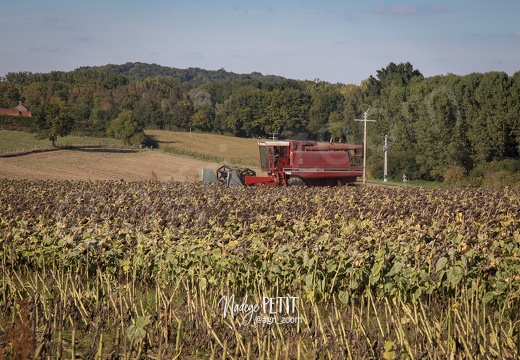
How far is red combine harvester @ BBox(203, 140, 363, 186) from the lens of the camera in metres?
34.9

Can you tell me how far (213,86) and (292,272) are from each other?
14515 cm

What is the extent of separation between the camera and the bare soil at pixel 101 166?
177 ft

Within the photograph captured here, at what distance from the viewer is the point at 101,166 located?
63344mm

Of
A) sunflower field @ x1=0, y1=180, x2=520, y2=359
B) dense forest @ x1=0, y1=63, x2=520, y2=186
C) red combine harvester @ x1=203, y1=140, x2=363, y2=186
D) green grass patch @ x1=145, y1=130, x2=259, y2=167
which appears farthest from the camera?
green grass patch @ x1=145, y1=130, x2=259, y2=167

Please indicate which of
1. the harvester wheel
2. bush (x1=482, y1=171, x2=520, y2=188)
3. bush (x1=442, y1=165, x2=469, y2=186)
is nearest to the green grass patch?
bush (x1=442, y1=165, x2=469, y2=186)

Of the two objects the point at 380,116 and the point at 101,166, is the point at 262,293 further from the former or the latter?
the point at 380,116

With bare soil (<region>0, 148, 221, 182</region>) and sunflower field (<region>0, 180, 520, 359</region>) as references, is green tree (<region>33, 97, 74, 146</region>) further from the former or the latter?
sunflower field (<region>0, 180, 520, 359</region>)

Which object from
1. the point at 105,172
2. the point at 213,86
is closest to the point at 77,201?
the point at 105,172

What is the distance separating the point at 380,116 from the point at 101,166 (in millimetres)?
28914

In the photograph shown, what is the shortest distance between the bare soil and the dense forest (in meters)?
7.55

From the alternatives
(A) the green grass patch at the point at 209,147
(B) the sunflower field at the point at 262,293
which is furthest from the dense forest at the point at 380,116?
(B) the sunflower field at the point at 262,293

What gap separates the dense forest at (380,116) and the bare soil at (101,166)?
7.55 meters

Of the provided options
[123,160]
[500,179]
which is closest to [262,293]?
[500,179]

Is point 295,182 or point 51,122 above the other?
point 51,122
